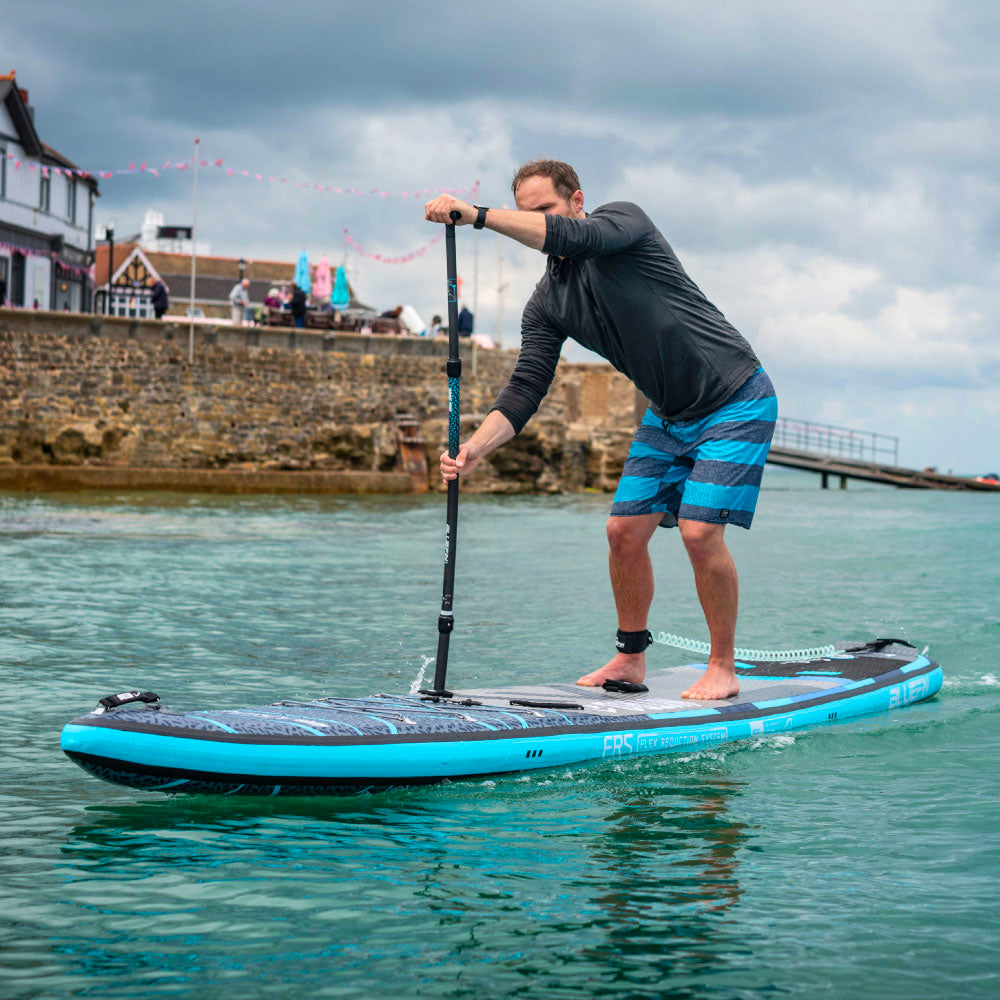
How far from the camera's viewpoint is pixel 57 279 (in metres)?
41.9

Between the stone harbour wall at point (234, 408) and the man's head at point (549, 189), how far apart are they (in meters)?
26.9

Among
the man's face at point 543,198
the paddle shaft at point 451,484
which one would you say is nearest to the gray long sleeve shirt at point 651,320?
the man's face at point 543,198

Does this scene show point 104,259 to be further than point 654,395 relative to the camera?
Yes

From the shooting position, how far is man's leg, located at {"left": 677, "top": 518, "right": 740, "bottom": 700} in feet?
17.1

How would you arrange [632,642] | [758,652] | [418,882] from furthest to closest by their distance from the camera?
[758,652]
[632,642]
[418,882]

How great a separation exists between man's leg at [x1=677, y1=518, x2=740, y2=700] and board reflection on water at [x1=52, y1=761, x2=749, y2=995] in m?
0.96

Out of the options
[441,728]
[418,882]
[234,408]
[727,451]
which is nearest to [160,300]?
[234,408]

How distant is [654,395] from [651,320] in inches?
14.0

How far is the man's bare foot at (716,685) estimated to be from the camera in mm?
5426

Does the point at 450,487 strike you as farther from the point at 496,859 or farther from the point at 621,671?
the point at 496,859

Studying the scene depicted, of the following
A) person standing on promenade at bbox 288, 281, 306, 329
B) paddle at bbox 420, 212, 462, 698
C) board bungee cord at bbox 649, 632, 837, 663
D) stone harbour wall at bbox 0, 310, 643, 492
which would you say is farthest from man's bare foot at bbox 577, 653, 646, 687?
person standing on promenade at bbox 288, 281, 306, 329

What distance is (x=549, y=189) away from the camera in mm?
4969

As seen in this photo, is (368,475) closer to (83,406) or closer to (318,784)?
(83,406)

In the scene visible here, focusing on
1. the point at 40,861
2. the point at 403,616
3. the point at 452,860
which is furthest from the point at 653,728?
the point at 403,616
